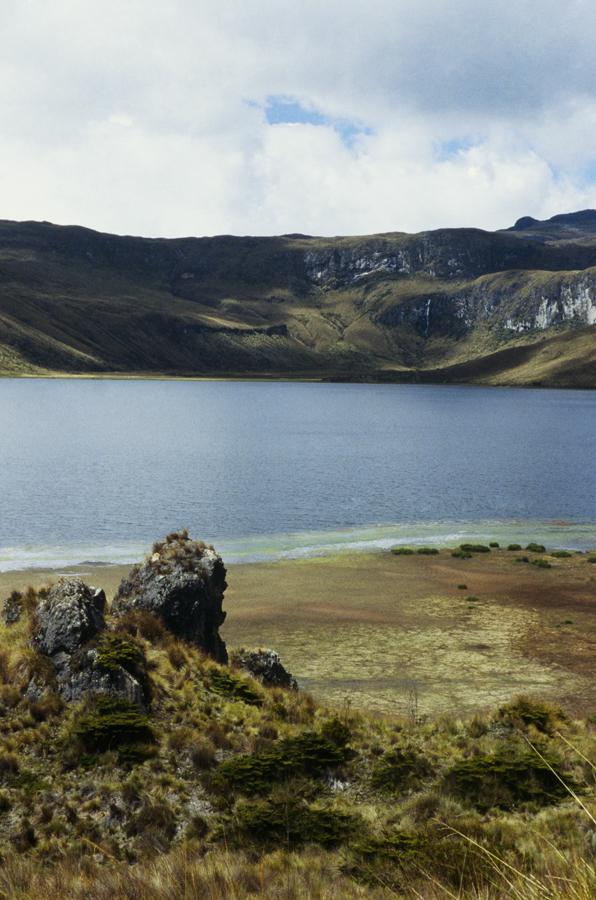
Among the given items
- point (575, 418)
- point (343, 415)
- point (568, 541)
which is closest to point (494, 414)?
point (575, 418)

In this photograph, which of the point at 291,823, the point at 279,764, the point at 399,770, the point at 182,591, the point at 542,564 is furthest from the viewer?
the point at 542,564

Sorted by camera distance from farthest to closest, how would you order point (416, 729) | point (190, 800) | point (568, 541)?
1. point (568, 541)
2. point (416, 729)
3. point (190, 800)

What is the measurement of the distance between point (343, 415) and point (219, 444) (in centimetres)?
6845

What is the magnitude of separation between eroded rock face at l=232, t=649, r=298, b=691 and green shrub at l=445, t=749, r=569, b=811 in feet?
25.1

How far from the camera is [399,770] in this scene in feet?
47.1

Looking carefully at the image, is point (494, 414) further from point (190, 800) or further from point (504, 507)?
point (190, 800)

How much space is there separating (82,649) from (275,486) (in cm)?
6108

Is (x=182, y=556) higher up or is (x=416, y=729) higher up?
(x=182, y=556)

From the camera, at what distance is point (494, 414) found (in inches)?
7421

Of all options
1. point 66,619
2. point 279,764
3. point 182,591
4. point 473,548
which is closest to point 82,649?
point 66,619

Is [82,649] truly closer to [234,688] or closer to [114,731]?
[114,731]

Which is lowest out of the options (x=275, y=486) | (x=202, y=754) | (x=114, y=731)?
(x=275, y=486)

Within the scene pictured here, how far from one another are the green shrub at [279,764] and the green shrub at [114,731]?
154cm

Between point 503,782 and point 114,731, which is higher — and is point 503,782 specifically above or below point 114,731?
below
